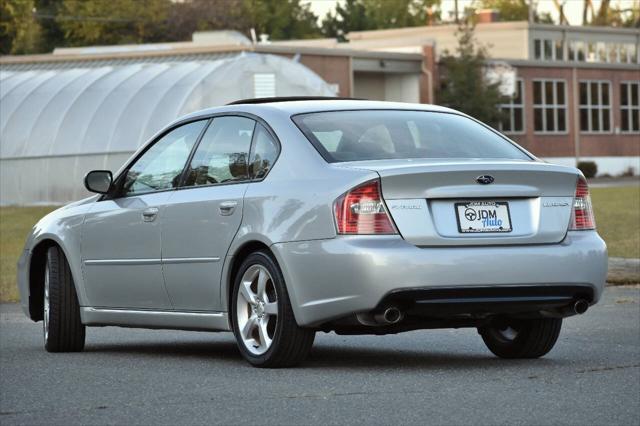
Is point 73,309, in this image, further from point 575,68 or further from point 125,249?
point 575,68

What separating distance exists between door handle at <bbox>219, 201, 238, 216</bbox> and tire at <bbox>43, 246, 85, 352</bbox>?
187 centimetres

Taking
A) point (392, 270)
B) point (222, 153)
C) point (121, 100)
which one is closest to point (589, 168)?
point (121, 100)

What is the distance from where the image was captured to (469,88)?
62.3m

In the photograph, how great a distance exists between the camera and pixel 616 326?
1156 centimetres

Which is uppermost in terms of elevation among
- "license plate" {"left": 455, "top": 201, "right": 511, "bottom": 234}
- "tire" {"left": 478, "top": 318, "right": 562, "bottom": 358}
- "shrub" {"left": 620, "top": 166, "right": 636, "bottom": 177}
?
"license plate" {"left": 455, "top": 201, "right": 511, "bottom": 234}

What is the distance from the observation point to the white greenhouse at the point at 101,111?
144 ft

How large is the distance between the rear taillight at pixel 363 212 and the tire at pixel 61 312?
2.89 metres

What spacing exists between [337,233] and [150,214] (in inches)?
75.0

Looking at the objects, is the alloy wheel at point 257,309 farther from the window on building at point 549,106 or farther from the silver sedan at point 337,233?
the window on building at point 549,106

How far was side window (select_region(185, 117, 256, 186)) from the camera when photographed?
9383 millimetres

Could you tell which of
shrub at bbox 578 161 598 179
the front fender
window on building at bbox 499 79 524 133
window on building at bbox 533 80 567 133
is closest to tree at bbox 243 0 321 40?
window on building at bbox 533 80 567 133

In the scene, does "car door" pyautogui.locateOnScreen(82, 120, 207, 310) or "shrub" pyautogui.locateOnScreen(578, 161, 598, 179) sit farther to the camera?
"shrub" pyautogui.locateOnScreen(578, 161, 598, 179)

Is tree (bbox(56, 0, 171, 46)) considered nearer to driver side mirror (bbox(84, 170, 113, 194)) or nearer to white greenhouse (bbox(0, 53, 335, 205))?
white greenhouse (bbox(0, 53, 335, 205))

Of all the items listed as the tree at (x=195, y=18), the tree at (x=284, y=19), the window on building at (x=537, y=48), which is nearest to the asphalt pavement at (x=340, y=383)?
the window on building at (x=537, y=48)
